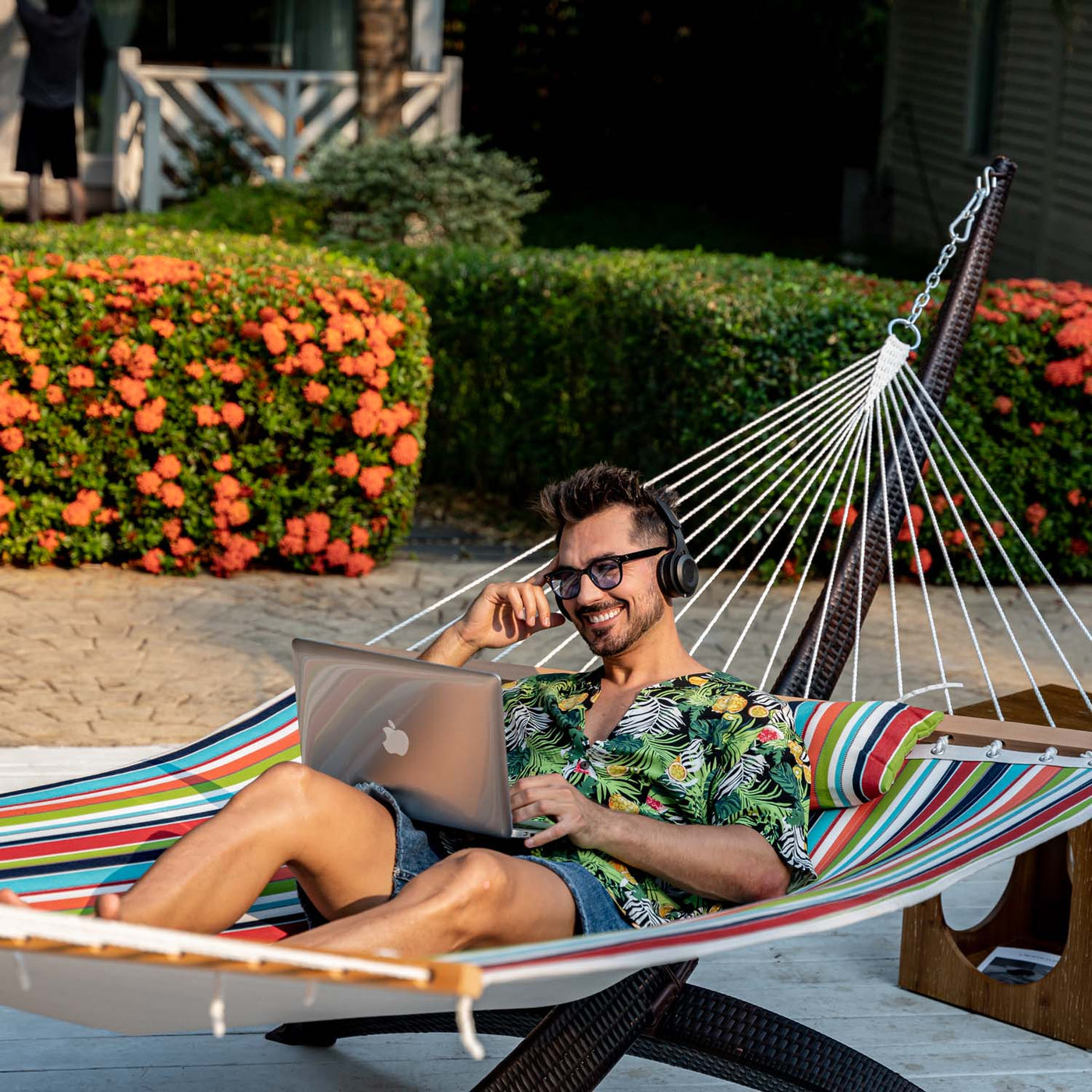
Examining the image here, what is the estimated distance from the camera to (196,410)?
18.4 feet

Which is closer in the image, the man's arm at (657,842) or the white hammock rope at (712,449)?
the man's arm at (657,842)

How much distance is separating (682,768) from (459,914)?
0.52 meters

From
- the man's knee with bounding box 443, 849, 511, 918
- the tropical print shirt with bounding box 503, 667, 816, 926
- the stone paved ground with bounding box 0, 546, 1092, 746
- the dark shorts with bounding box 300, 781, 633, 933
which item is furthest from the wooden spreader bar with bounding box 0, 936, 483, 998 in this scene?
the stone paved ground with bounding box 0, 546, 1092, 746

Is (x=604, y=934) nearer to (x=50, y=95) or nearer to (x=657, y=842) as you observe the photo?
(x=657, y=842)

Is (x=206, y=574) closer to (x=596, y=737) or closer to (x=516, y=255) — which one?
(x=516, y=255)

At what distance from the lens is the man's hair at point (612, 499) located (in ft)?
8.53

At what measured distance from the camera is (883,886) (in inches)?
83.9

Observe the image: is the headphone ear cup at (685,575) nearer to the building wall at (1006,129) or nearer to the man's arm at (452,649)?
the man's arm at (452,649)

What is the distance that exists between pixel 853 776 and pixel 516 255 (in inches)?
197

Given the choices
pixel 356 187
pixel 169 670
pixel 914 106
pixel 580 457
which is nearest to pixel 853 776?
pixel 169 670

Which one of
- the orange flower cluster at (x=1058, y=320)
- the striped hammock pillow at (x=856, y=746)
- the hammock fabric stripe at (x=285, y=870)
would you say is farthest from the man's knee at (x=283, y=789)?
the orange flower cluster at (x=1058, y=320)

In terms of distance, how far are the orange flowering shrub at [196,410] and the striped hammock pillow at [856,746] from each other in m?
3.31

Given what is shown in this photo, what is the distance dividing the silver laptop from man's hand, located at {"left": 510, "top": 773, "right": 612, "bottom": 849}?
31 millimetres

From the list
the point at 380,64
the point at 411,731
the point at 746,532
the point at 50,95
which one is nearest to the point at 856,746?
the point at 411,731
